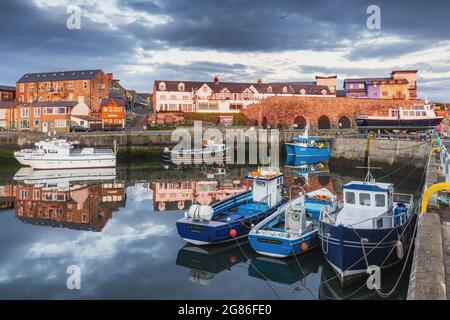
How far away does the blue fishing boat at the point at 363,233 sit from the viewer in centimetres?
1136

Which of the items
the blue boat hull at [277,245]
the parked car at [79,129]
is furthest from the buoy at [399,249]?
the parked car at [79,129]

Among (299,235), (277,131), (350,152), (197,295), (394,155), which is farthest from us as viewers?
(277,131)

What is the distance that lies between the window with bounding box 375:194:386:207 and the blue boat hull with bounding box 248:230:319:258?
8.43 feet

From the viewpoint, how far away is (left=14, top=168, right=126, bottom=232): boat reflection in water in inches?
773

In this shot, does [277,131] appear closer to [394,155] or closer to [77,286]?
[394,155]

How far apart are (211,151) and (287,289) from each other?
3423 centimetres

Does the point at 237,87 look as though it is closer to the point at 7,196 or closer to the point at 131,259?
the point at 7,196

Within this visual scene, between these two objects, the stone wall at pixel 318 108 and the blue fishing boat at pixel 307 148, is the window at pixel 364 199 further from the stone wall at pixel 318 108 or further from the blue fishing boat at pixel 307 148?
the stone wall at pixel 318 108

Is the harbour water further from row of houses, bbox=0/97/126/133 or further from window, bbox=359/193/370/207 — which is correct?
row of houses, bbox=0/97/126/133

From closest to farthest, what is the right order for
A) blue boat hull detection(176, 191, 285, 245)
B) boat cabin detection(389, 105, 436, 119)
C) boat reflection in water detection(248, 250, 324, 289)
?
boat reflection in water detection(248, 250, 324, 289), blue boat hull detection(176, 191, 285, 245), boat cabin detection(389, 105, 436, 119)

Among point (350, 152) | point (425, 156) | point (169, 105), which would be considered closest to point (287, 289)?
point (425, 156)

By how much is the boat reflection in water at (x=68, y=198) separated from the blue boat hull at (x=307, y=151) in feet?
68.1

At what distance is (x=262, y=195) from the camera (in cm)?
1819

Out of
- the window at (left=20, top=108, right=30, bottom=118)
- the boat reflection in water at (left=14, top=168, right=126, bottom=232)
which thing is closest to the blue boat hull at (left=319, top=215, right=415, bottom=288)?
the boat reflection in water at (left=14, top=168, right=126, bottom=232)
